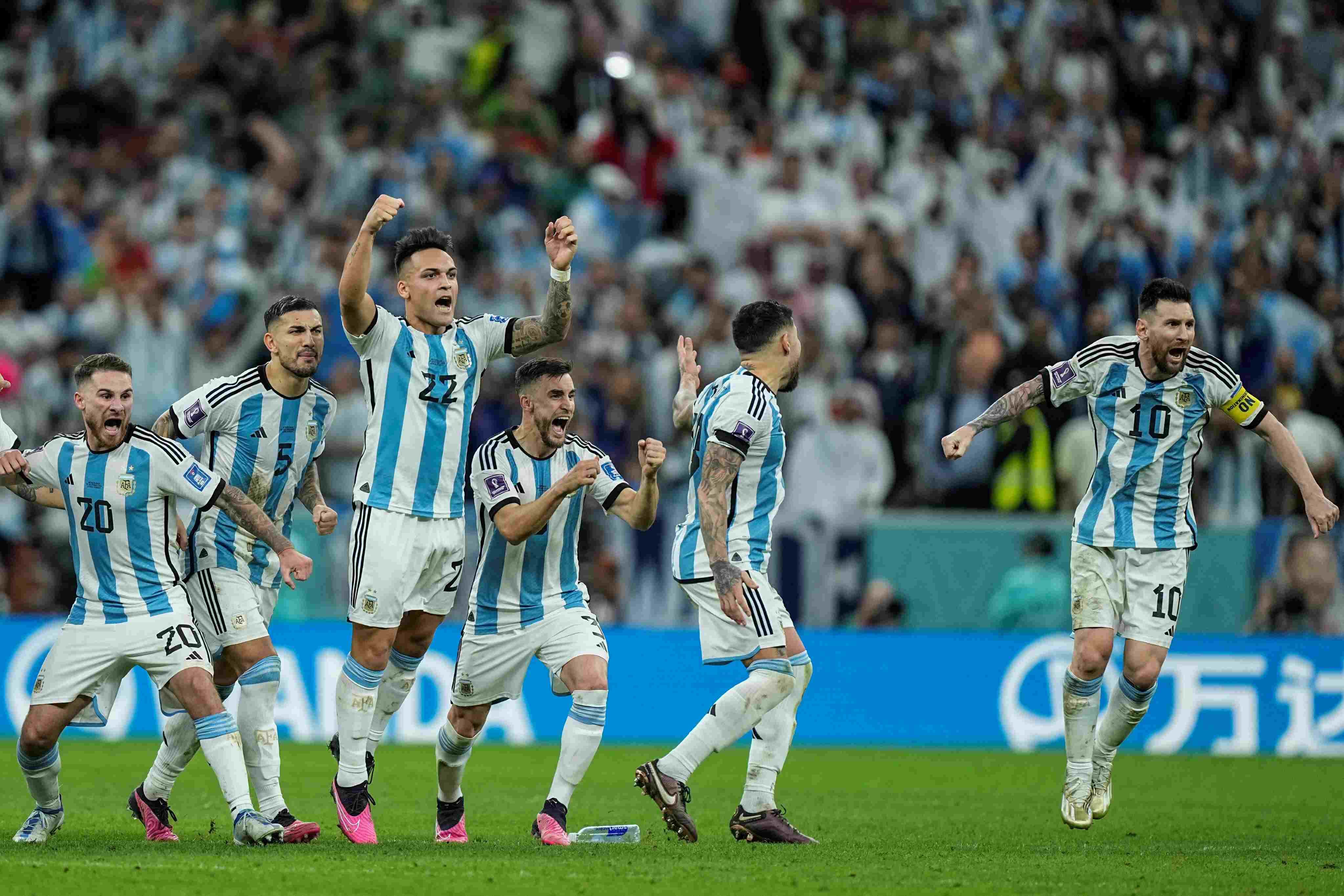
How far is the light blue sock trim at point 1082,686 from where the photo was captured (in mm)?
10273

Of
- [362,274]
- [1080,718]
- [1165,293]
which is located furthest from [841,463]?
[362,274]

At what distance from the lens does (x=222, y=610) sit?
9.56 metres

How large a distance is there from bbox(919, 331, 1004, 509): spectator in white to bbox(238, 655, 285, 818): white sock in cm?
905

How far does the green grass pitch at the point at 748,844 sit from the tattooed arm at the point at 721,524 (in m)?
1.20

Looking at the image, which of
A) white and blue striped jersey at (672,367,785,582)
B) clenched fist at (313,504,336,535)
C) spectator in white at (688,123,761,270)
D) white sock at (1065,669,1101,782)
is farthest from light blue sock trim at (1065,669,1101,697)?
spectator in white at (688,123,761,270)

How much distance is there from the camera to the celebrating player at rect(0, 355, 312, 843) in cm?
864

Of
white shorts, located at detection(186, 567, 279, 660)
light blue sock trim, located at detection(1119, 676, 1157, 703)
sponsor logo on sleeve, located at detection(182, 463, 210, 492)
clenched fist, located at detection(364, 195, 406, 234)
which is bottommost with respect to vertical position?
light blue sock trim, located at detection(1119, 676, 1157, 703)

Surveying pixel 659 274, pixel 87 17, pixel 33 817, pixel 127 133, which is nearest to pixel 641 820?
pixel 33 817

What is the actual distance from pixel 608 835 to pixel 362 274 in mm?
3041

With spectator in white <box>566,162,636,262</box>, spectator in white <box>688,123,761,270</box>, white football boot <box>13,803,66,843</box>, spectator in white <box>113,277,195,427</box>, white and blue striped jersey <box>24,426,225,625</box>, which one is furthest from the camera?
spectator in white <box>688,123,761,270</box>

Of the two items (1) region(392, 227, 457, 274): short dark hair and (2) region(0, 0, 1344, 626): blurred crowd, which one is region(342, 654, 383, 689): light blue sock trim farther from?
(2) region(0, 0, 1344, 626): blurred crowd

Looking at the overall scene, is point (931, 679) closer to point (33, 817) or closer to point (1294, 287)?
point (1294, 287)

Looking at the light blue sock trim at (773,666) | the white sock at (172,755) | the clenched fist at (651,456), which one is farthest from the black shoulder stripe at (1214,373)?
the white sock at (172,755)

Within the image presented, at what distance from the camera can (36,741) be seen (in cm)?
872
